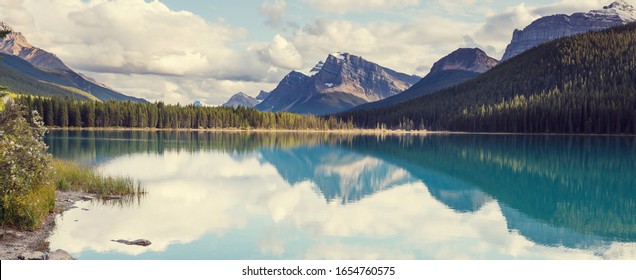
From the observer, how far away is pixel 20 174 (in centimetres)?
2828

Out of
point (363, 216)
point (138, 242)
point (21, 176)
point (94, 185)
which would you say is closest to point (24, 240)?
point (21, 176)

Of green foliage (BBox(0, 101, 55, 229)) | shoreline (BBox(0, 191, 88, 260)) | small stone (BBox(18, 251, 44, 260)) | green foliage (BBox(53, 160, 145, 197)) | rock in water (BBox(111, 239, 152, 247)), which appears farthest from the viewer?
green foliage (BBox(53, 160, 145, 197))

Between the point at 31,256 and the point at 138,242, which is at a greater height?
the point at 31,256

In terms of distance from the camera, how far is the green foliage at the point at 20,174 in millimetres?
27469

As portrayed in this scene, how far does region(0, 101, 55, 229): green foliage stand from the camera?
27469mm

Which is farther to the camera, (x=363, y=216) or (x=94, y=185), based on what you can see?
(x=94, y=185)

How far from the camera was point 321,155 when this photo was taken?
107 metres

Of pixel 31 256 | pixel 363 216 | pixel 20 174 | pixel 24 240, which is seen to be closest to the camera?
pixel 31 256

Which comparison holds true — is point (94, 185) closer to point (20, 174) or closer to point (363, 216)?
point (20, 174)

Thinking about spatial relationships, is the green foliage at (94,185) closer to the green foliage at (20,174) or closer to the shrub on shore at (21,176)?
the shrub on shore at (21,176)

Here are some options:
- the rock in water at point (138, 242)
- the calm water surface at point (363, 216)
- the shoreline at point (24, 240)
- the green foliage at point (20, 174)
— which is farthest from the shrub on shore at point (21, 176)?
the rock in water at point (138, 242)

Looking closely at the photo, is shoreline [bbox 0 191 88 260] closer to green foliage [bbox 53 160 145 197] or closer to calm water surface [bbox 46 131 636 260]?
calm water surface [bbox 46 131 636 260]

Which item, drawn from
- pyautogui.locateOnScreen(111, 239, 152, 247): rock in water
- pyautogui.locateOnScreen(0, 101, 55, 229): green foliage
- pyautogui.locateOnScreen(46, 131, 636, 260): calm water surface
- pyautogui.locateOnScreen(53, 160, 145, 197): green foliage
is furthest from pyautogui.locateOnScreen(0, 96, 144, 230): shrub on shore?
pyautogui.locateOnScreen(53, 160, 145, 197): green foliage

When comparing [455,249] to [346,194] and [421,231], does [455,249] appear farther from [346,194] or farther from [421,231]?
[346,194]
